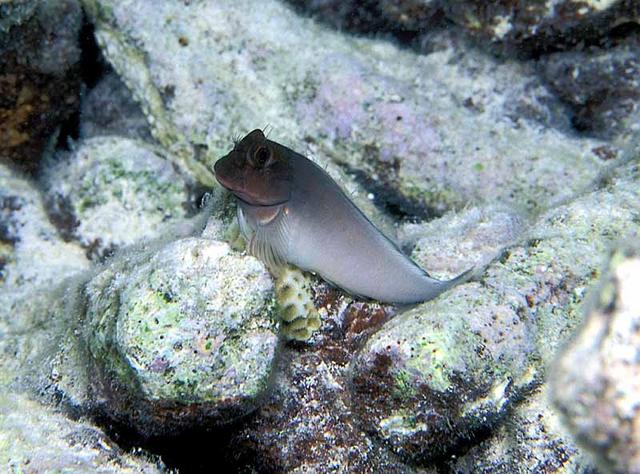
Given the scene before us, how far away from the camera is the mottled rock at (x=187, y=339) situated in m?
2.06

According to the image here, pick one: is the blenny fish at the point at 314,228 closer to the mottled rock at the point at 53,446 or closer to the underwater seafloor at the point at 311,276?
the underwater seafloor at the point at 311,276

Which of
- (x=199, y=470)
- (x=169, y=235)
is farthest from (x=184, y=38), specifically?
(x=199, y=470)

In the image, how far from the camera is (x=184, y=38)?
463 cm

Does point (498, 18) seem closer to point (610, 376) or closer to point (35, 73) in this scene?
point (35, 73)

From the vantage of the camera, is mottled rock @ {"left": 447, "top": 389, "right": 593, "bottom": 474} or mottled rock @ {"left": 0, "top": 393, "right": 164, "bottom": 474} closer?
mottled rock @ {"left": 0, "top": 393, "right": 164, "bottom": 474}

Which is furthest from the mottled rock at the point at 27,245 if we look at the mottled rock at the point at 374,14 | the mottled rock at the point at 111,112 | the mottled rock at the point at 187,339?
the mottled rock at the point at 374,14

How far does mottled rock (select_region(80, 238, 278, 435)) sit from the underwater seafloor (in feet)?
0.04

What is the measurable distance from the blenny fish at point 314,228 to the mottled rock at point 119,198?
2.43 meters

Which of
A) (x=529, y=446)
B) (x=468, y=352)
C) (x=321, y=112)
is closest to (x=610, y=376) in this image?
(x=468, y=352)

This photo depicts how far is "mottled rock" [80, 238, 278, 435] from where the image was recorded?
2.06 m

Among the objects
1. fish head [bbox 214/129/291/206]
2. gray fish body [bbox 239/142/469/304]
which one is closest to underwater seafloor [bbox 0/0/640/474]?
gray fish body [bbox 239/142/469/304]

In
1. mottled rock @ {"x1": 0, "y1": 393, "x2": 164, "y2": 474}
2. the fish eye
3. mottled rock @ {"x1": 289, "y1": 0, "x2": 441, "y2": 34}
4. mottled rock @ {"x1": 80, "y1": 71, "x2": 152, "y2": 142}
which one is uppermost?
the fish eye

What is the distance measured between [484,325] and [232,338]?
43.7 inches

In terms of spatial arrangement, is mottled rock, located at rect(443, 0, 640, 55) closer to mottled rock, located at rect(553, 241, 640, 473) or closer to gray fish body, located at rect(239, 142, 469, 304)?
gray fish body, located at rect(239, 142, 469, 304)
